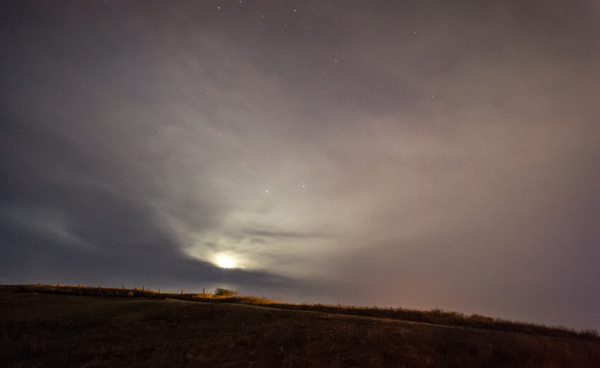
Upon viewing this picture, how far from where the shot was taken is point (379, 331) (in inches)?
676

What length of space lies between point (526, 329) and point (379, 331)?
11.1 metres

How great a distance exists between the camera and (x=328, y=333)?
1736 centimetres

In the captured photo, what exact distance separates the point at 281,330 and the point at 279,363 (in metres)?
4.41

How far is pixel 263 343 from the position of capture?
16.3 meters

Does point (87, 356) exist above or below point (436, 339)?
below

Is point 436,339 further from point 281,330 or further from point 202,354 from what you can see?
point 202,354

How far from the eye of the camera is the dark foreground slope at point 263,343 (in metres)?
13.9

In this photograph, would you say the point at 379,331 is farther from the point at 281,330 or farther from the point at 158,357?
the point at 158,357

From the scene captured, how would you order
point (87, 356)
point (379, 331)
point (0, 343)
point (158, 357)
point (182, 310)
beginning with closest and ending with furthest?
Answer: 1. point (158, 357)
2. point (87, 356)
3. point (379, 331)
4. point (0, 343)
5. point (182, 310)

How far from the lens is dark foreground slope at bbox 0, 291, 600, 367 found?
13859 millimetres

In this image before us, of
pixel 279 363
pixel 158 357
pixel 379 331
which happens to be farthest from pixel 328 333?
pixel 158 357

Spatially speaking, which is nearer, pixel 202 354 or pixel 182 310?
pixel 202 354

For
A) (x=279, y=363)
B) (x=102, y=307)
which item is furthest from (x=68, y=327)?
(x=279, y=363)

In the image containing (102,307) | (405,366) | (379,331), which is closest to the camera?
(405,366)
